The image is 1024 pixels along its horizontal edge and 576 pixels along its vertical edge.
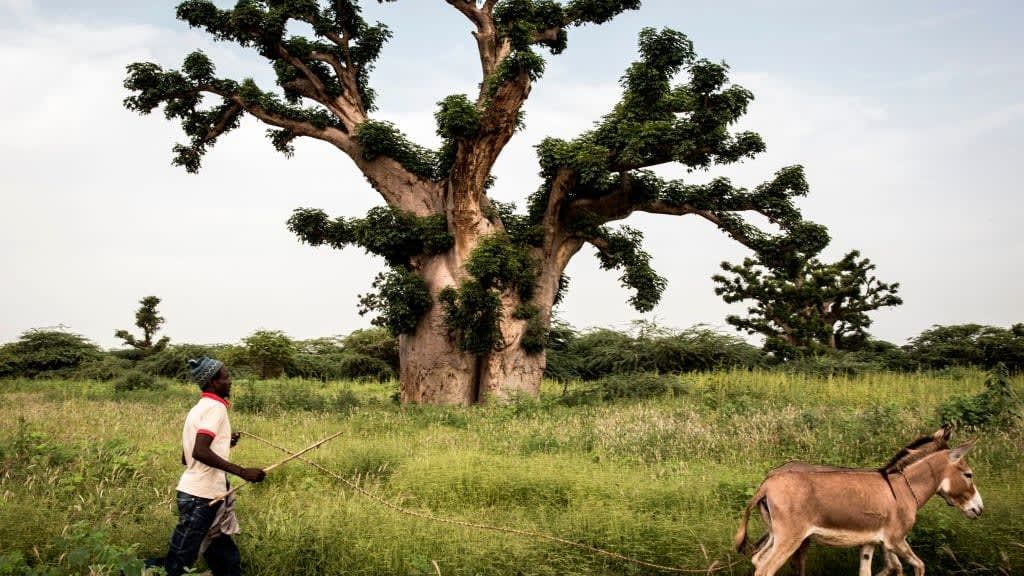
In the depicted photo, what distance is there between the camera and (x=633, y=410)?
15398mm

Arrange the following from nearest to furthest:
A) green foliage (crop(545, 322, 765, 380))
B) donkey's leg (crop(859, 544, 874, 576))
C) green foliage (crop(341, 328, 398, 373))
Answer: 1. donkey's leg (crop(859, 544, 874, 576))
2. green foliage (crop(545, 322, 765, 380))
3. green foliage (crop(341, 328, 398, 373))

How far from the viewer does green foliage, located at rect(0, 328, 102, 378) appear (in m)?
30.5

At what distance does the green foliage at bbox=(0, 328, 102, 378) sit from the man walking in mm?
29041

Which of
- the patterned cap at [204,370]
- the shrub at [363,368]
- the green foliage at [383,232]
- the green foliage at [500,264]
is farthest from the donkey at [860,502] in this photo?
the shrub at [363,368]

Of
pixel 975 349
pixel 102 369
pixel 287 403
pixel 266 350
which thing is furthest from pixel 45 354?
pixel 975 349

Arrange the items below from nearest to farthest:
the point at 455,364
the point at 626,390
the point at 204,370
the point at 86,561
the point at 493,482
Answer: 1. the point at 204,370
2. the point at 86,561
3. the point at 493,482
4. the point at 626,390
5. the point at 455,364

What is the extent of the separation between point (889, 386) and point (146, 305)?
3071cm

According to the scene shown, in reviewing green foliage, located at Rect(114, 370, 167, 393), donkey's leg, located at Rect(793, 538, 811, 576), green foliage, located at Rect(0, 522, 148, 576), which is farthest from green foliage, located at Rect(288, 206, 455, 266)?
donkey's leg, located at Rect(793, 538, 811, 576)

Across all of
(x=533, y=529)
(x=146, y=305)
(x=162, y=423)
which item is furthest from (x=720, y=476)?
(x=146, y=305)

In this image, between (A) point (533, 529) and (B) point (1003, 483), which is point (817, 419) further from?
(A) point (533, 529)

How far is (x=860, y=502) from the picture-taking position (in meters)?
5.41

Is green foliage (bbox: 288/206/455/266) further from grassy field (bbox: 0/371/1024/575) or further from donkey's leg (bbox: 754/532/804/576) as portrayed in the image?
donkey's leg (bbox: 754/532/804/576)

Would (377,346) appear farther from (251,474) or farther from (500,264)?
(251,474)

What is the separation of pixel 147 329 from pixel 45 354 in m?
4.89
